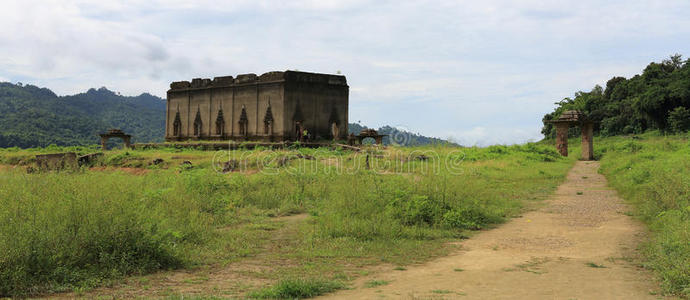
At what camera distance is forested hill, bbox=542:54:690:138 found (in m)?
44.1

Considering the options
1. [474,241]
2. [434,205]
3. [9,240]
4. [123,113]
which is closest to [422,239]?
[474,241]

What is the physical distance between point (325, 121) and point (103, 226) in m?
24.9

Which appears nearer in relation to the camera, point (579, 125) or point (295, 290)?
point (295, 290)

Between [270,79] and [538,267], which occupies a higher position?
[270,79]

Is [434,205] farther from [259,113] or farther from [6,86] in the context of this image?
[6,86]

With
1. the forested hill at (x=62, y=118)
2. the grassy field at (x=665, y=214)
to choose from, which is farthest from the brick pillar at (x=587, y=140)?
the forested hill at (x=62, y=118)

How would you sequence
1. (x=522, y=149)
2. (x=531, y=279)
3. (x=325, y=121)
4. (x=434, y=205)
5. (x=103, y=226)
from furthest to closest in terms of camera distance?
(x=325, y=121)
(x=522, y=149)
(x=434, y=205)
(x=103, y=226)
(x=531, y=279)

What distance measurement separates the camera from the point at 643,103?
1829 inches

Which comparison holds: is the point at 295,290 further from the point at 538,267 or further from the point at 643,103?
the point at 643,103

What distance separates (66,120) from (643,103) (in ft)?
205

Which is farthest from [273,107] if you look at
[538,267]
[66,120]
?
[66,120]

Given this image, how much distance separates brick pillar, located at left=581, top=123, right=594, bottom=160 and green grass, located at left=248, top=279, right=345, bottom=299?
2707 cm

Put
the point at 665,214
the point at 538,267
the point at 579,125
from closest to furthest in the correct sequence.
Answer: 1. the point at 538,267
2. the point at 665,214
3. the point at 579,125

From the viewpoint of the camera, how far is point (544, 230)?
30.4ft
